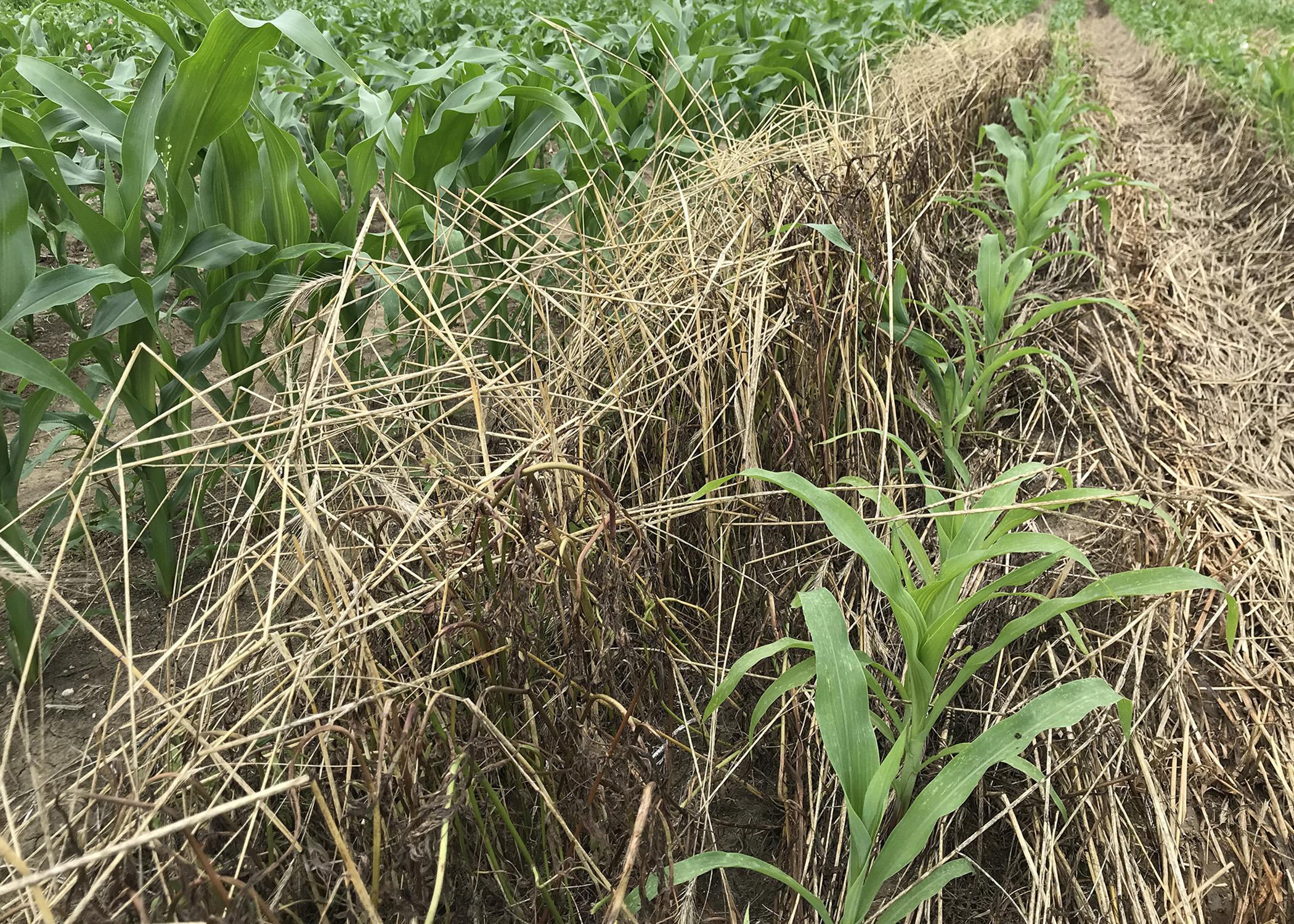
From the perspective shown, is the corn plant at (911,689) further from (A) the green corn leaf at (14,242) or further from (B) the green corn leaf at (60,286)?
(A) the green corn leaf at (14,242)

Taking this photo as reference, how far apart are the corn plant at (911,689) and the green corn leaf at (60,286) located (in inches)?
39.3

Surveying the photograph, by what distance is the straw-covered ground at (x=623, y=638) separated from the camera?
82cm

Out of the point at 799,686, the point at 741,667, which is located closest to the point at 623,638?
the point at 741,667

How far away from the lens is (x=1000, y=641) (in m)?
1.01

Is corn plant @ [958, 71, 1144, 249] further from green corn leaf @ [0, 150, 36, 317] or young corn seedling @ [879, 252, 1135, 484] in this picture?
green corn leaf @ [0, 150, 36, 317]

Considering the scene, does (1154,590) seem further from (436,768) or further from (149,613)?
(149,613)

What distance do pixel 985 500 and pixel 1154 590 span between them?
0.80ft

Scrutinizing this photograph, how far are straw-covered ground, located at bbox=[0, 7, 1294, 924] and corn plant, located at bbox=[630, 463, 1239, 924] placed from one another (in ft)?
0.30

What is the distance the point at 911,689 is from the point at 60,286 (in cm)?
139

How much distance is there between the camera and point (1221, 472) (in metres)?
1.75

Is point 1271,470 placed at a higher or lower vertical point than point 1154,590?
lower

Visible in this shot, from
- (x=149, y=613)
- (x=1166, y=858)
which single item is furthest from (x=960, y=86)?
(x=149, y=613)

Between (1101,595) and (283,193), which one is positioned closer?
(1101,595)

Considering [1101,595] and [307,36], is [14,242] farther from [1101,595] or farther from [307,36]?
[1101,595]
